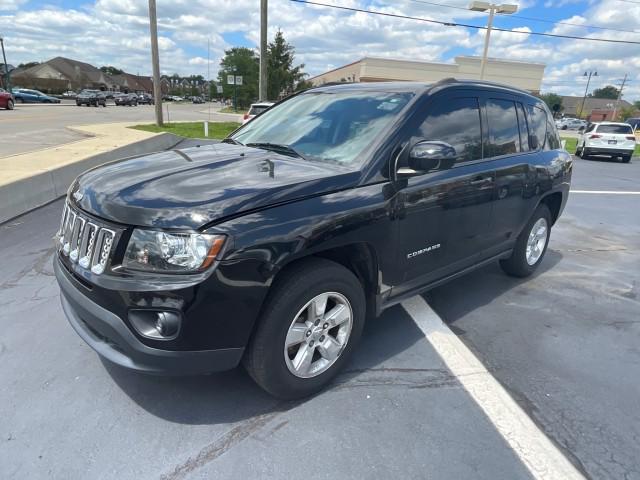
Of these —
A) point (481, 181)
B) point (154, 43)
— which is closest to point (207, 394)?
point (481, 181)

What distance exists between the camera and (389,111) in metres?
3.13

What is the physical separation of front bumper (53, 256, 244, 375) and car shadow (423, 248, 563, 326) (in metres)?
2.16

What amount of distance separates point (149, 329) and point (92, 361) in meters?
1.12

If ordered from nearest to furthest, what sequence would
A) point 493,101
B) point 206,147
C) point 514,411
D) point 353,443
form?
1. point 353,443
2. point 514,411
3. point 206,147
4. point 493,101

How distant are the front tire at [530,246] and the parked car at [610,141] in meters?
17.4

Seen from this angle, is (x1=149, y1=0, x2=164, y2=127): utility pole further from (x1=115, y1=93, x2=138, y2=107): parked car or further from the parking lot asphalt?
(x1=115, y1=93, x2=138, y2=107): parked car

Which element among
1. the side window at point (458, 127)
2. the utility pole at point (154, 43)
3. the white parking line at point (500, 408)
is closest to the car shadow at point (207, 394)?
the white parking line at point (500, 408)

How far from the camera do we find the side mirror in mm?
2766

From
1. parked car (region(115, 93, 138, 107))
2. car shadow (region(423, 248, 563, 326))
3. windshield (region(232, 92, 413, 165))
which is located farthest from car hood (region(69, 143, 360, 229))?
parked car (region(115, 93, 138, 107))

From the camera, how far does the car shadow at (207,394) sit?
2.57 metres

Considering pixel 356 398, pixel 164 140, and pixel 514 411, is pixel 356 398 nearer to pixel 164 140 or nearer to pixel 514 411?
pixel 514 411

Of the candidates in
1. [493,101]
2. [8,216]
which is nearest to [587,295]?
[493,101]

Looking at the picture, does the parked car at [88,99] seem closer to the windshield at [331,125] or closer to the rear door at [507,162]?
the windshield at [331,125]

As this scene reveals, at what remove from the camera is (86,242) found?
244cm
